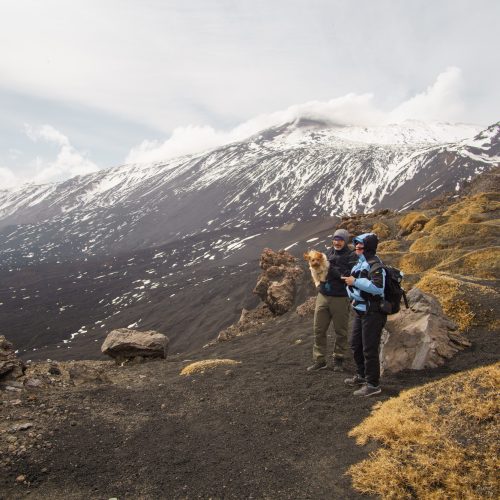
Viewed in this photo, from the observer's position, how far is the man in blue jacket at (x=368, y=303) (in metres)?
8.11

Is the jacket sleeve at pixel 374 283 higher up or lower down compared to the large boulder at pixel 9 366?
higher up

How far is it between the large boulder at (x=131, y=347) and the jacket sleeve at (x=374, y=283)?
13.3 metres

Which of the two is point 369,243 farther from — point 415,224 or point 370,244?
point 415,224

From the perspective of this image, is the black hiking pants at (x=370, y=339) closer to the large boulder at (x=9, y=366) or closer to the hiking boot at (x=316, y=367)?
the hiking boot at (x=316, y=367)

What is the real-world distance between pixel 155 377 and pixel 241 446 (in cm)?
683

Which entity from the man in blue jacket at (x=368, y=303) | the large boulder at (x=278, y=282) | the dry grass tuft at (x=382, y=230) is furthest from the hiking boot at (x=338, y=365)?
the dry grass tuft at (x=382, y=230)

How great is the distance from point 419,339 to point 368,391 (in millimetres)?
2263

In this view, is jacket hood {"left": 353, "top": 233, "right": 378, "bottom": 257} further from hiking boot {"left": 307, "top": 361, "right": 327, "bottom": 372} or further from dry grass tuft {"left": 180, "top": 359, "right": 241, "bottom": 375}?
dry grass tuft {"left": 180, "top": 359, "right": 241, "bottom": 375}

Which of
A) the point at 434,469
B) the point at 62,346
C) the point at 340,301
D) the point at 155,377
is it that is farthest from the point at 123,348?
the point at 62,346

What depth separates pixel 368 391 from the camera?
8.66m

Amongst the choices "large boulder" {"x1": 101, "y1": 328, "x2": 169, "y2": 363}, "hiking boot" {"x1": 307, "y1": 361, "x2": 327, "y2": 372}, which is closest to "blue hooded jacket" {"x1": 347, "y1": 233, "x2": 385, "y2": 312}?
"hiking boot" {"x1": 307, "y1": 361, "x2": 327, "y2": 372}

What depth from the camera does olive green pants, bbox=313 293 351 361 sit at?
33.3 ft

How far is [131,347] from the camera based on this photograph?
1866 cm

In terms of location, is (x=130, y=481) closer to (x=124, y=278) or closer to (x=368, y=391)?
(x=368, y=391)
